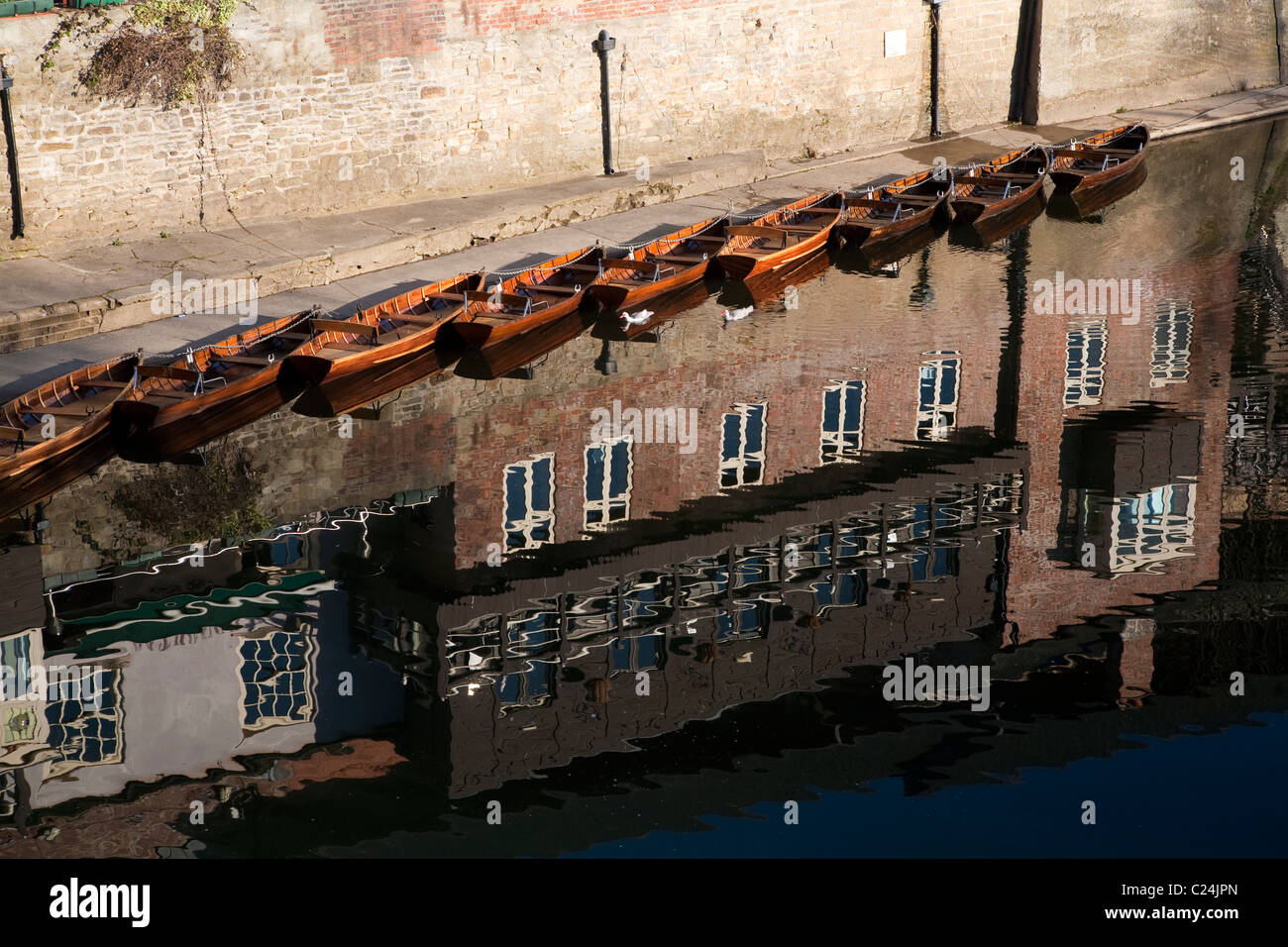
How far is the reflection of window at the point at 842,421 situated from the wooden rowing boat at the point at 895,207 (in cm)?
698

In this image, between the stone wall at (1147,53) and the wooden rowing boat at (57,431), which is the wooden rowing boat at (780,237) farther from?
the stone wall at (1147,53)

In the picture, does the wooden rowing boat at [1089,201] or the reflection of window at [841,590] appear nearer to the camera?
the reflection of window at [841,590]

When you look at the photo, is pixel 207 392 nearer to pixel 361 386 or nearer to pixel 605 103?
pixel 361 386

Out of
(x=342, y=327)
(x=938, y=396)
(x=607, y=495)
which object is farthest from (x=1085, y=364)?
(x=342, y=327)

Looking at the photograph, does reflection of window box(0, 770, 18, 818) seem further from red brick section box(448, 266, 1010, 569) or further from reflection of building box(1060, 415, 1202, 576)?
reflection of building box(1060, 415, 1202, 576)

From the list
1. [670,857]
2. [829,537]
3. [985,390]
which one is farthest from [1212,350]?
[670,857]

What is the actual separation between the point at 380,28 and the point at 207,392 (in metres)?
10.7

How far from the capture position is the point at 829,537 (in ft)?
74.2

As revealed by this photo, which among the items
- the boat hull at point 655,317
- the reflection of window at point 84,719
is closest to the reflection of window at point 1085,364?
the boat hull at point 655,317

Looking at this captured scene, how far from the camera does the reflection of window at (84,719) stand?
18.0 m

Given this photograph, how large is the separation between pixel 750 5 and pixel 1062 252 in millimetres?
8804

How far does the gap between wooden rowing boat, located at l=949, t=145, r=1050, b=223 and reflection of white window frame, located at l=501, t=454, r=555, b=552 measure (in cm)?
1368

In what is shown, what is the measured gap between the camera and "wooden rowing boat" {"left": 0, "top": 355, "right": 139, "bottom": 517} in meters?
22.4
